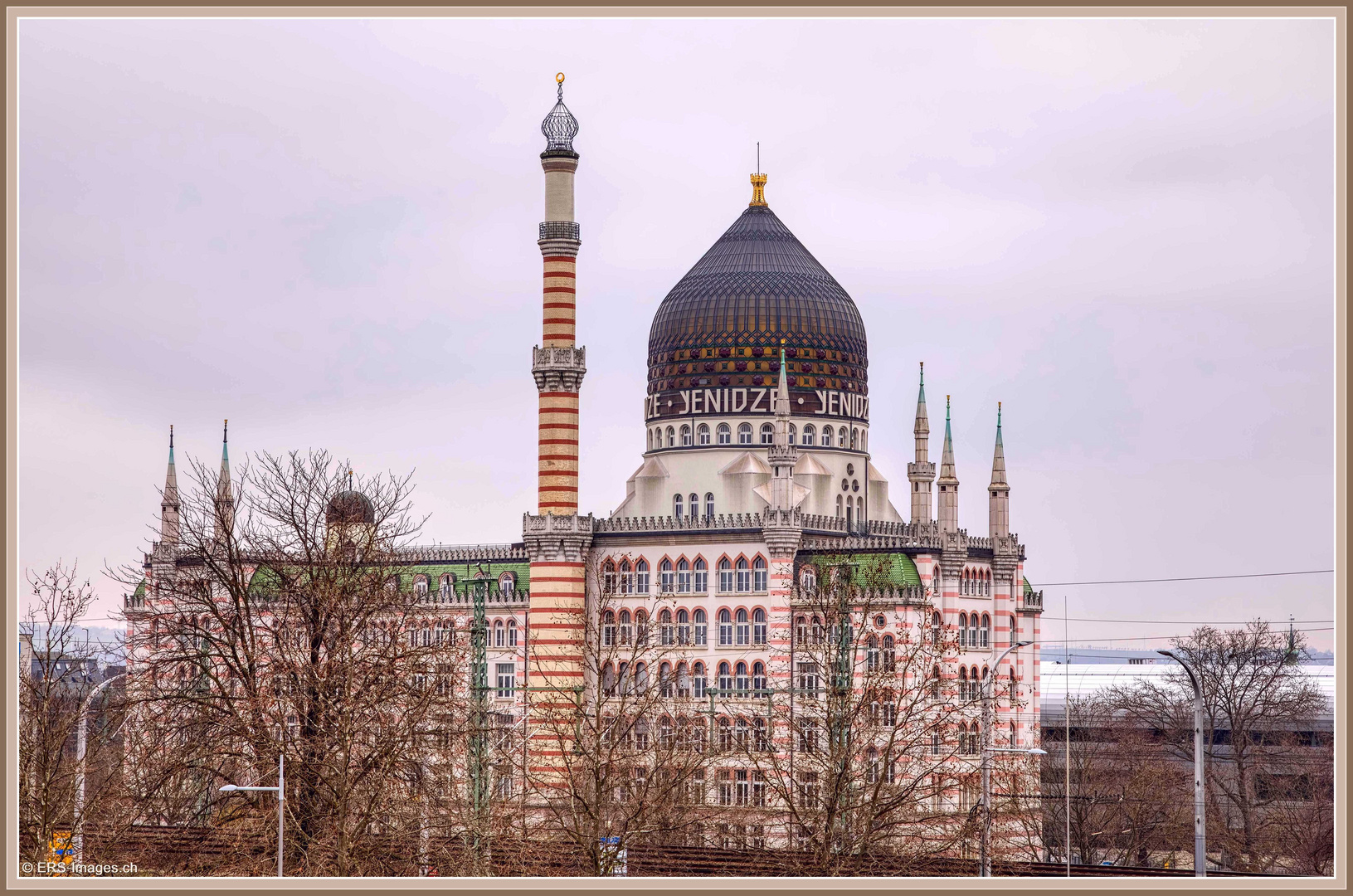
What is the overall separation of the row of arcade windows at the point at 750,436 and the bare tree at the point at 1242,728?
18.3m

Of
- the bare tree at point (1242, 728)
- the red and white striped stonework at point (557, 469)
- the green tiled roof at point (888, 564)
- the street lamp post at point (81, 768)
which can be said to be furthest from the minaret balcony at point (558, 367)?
the street lamp post at point (81, 768)

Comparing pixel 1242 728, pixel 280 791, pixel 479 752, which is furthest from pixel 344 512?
pixel 1242 728

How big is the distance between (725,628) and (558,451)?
10.8m

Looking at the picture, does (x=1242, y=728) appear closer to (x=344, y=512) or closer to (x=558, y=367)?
(x=558, y=367)

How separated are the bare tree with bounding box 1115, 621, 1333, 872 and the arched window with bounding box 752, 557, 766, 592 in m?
18.3

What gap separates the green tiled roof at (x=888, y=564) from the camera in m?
101

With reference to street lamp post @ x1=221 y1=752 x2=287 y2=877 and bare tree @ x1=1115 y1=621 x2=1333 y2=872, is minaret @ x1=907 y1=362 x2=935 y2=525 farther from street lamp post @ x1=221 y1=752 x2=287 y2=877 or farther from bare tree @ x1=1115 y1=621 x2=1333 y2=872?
street lamp post @ x1=221 y1=752 x2=287 y2=877

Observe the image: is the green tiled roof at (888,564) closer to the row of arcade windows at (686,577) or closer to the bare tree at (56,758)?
the row of arcade windows at (686,577)

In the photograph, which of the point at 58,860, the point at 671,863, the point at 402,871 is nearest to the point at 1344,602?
the point at 402,871

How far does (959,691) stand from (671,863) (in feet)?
103

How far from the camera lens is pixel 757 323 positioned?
111438 millimetres

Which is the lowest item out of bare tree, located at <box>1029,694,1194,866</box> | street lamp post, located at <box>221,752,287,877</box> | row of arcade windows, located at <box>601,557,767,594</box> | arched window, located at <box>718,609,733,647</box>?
bare tree, located at <box>1029,694,1194,866</box>

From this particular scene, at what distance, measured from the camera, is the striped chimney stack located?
104 metres

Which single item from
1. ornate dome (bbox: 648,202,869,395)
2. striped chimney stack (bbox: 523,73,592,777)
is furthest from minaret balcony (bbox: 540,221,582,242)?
ornate dome (bbox: 648,202,869,395)
